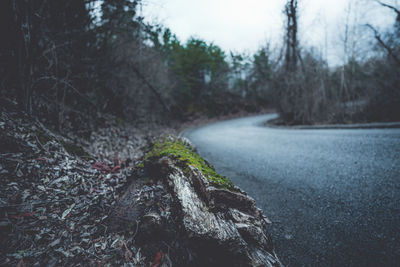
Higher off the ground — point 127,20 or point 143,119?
point 127,20

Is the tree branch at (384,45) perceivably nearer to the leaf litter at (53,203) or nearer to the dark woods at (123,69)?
the dark woods at (123,69)

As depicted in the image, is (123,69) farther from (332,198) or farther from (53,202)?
(332,198)

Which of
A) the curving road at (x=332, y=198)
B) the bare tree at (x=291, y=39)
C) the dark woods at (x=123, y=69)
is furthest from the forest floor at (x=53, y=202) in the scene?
the bare tree at (x=291, y=39)

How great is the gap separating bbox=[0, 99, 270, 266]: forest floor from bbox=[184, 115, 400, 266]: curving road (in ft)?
5.37

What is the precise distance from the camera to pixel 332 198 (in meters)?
2.44

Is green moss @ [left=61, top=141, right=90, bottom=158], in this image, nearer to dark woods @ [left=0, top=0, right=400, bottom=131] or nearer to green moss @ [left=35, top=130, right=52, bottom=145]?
green moss @ [left=35, top=130, right=52, bottom=145]

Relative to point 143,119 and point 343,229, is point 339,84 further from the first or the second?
point 143,119

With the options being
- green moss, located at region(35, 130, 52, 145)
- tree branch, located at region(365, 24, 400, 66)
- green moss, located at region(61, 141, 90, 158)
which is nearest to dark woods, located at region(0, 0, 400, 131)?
tree branch, located at region(365, 24, 400, 66)

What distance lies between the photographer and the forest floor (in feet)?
5.02

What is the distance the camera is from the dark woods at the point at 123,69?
352 cm

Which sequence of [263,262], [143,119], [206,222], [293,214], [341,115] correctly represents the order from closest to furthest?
1. [263,262]
2. [206,222]
3. [293,214]
4. [341,115]
5. [143,119]

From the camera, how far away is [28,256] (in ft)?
4.77

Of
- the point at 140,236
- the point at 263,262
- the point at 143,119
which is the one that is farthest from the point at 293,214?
the point at 143,119

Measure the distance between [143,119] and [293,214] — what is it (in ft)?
34.9
